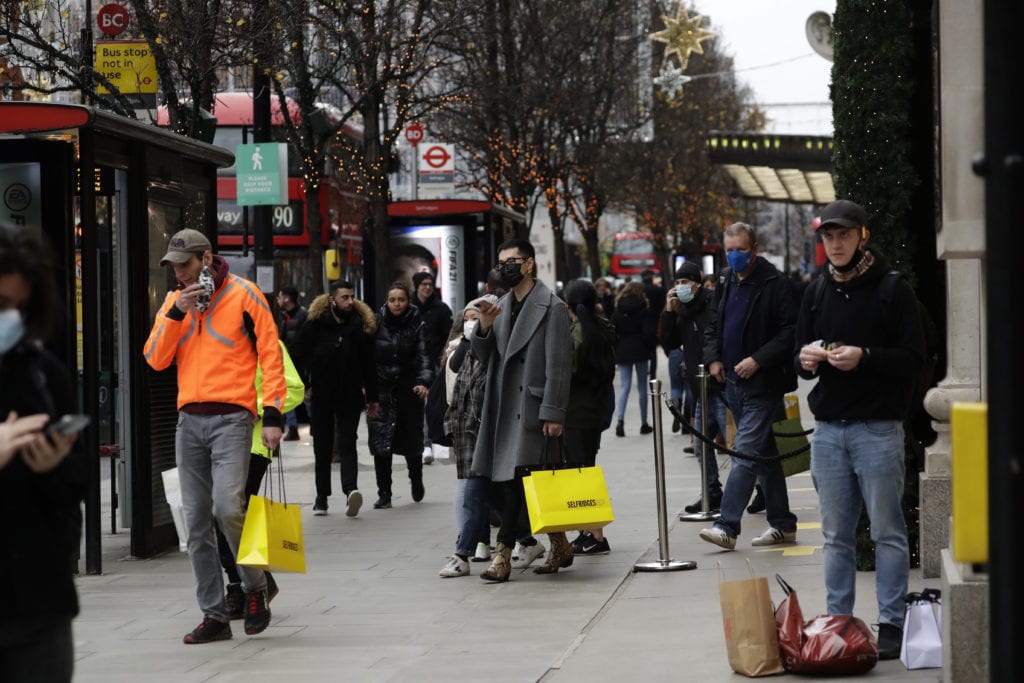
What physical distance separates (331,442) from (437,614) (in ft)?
16.9

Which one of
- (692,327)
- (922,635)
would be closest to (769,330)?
(922,635)

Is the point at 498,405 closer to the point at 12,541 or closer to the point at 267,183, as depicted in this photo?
the point at 12,541

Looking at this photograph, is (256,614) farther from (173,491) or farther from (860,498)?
(860,498)

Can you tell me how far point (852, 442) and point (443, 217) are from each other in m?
17.0

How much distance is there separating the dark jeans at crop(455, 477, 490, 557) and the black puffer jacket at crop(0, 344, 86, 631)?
609 cm

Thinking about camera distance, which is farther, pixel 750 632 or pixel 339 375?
pixel 339 375

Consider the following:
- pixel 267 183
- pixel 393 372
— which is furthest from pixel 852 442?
pixel 267 183

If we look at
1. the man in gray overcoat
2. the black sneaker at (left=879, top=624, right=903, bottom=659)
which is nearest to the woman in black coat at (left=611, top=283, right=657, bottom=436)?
the man in gray overcoat

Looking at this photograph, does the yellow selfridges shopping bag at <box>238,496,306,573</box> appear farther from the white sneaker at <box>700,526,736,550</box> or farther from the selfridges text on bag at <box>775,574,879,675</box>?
the white sneaker at <box>700,526,736,550</box>

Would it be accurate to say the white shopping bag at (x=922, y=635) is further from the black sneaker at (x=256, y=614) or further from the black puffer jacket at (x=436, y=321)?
the black puffer jacket at (x=436, y=321)

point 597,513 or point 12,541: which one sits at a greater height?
point 12,541

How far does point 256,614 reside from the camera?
327 inches

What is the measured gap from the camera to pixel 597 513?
962 centimetres

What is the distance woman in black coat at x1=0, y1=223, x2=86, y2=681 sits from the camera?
3816 millimetres
